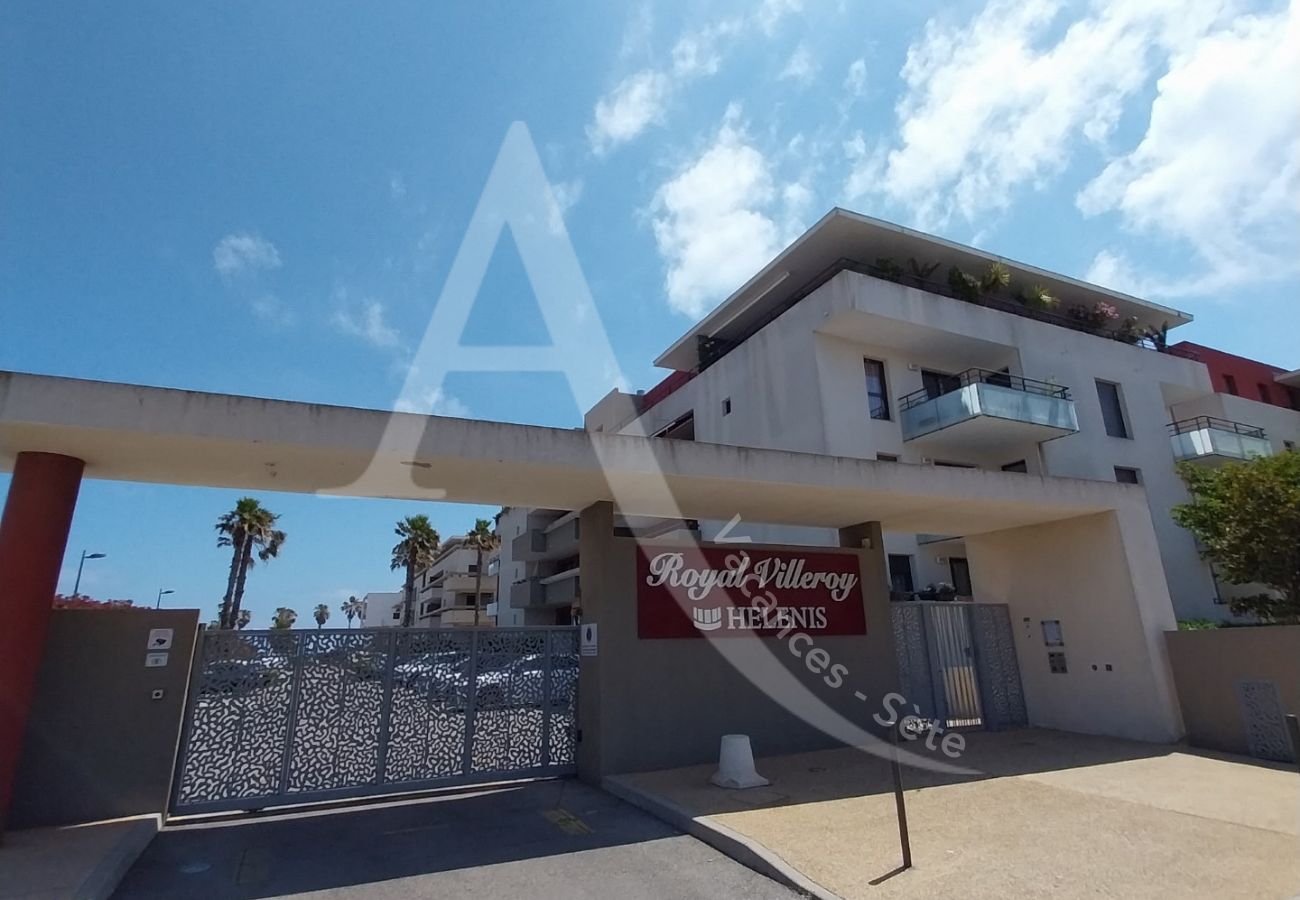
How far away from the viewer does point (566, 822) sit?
636cm

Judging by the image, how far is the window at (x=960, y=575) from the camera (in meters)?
18.4

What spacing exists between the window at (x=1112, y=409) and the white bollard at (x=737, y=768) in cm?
1972

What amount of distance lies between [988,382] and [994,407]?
5.70ft

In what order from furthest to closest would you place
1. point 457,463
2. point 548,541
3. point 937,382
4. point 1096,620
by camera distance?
1. point 548,541
2. point 937,382
3. point 1096,620
4. point 457,463

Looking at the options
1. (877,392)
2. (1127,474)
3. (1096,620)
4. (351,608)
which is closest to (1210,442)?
(1127,474)

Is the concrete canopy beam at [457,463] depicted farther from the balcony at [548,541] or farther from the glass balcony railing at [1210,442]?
the balcony at [548,541]

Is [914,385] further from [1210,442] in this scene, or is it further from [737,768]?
[737,768]

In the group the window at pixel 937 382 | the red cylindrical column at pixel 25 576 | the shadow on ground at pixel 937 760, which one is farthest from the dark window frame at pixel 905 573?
the red cylindrical column at pixel 25 576

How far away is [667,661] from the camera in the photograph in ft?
27.8

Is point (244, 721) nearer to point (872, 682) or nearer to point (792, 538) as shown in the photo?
point (872, 682)

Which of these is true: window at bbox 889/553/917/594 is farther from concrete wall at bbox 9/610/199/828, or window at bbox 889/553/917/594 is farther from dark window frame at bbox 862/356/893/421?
concrete wall at bbox 9/610/199/828

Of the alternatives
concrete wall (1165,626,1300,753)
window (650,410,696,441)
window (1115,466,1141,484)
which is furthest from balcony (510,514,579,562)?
concrete wall (1165,626,1300,753)

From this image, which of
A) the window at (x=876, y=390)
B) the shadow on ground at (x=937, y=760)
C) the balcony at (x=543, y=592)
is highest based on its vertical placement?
the window at (x=876, y=390)

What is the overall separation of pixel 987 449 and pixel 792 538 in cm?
719
